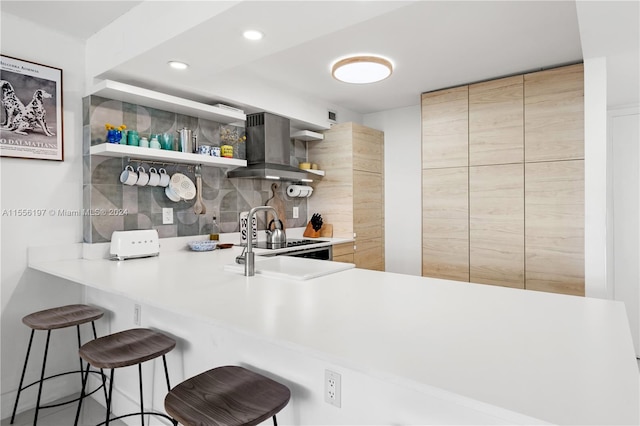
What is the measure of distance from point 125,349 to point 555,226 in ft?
10.4

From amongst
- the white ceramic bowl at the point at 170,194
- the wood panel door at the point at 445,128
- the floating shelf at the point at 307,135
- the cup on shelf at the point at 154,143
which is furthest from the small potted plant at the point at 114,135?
the wood panel door at the point at 445,128

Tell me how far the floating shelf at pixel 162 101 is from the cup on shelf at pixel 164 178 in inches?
19.0

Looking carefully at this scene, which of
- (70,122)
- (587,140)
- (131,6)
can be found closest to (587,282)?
(587,140)

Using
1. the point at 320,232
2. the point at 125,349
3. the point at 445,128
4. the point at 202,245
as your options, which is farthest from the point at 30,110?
the point at 445,128

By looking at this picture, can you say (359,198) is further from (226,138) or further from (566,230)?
(566,230)

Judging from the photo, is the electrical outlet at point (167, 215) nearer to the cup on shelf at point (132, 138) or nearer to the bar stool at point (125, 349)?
the cup on shelf at point (132, 138)

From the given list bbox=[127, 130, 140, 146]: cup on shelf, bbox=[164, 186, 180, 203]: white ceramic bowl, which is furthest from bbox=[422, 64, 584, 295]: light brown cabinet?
bbox=[127, 130, 140, 146]: cup on shelf

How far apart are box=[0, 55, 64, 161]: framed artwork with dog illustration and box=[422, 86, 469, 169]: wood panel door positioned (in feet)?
10.1

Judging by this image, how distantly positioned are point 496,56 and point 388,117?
174 cm

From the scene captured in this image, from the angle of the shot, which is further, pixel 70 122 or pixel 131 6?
pixel 70 122

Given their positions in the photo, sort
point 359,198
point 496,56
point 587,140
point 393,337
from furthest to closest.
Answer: point 359,198
point 496,56
point 587,140
point 393,337

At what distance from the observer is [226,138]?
3.47 meters

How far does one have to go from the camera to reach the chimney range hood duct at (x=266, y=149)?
11.1 feet

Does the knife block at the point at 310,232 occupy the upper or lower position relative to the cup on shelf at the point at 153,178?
lower
